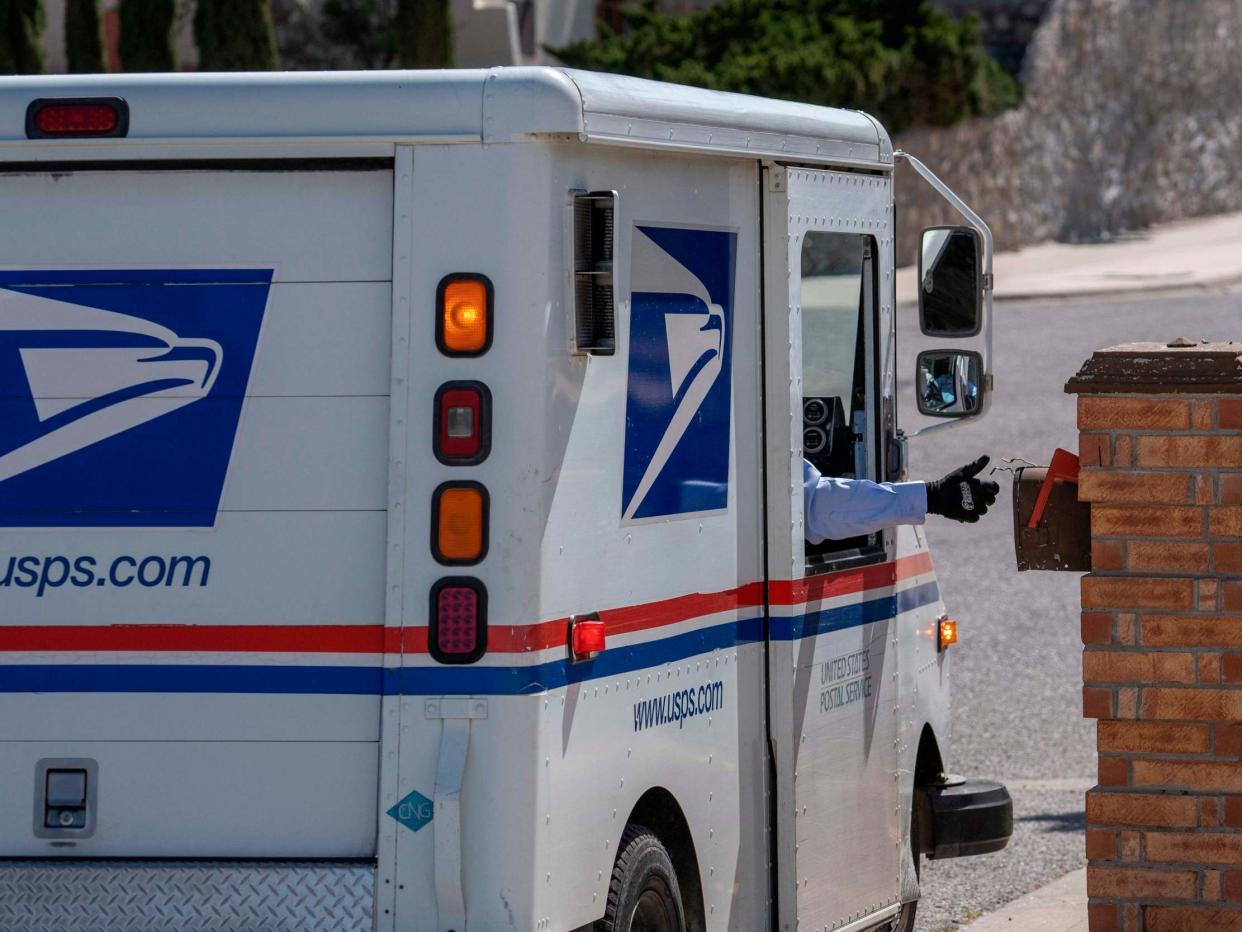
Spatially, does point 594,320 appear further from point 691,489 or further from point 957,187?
point 957,187

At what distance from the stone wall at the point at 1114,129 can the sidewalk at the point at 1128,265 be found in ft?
1.74

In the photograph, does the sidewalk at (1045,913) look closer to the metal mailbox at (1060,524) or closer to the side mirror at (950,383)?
the side mirror at (950,383)

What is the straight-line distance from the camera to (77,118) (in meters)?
4.54

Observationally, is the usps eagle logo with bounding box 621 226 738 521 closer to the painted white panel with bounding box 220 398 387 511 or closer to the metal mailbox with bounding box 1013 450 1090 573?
the painted white panel with bounding box 220 398 387 511

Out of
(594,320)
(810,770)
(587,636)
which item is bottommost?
(810,770)

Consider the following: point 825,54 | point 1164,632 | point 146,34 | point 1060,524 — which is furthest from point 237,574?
point 825,54

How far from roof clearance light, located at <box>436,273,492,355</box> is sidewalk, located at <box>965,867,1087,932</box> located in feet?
12.0

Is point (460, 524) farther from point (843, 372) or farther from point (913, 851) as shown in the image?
point (913, 851)

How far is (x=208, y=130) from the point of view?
175 inches

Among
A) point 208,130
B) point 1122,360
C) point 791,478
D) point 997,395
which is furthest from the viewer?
point 997,395

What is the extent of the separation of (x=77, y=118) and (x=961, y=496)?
2.37 m

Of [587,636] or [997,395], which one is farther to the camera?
[997,395]

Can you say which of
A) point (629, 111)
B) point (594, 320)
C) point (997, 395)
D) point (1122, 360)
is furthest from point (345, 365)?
point (997, 395)

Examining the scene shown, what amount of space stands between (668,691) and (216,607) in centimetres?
106
